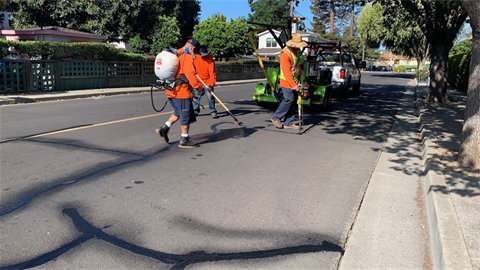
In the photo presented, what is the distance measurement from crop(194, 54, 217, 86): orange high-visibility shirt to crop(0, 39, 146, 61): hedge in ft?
28.9

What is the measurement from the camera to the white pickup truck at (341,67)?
15219 mm

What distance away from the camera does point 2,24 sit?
112 feet

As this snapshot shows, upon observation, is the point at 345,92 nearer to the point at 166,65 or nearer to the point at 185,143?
the point at 185,143

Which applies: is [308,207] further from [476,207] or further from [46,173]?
[46,173]

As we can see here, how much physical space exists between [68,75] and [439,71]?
14.7 m

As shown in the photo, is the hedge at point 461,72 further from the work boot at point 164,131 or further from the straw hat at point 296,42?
the work boot at point 164,131

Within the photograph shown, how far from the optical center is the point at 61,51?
53.5ft

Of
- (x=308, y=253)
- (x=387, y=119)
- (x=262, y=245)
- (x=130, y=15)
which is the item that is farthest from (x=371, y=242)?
(x=130, y=15)

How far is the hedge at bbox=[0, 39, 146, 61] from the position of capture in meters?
14.3

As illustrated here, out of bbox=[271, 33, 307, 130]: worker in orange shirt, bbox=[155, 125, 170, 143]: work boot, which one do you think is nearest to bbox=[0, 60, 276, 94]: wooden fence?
bbox=[155, 125, 170, 143]: work boot

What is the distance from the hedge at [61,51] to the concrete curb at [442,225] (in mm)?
14476

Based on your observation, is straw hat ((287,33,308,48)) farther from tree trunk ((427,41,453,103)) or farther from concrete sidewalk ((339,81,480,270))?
tree trunk ((427,41,453,103))

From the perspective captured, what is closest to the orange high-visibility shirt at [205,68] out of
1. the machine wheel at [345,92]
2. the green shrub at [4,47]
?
the machine wheel at [345,92]

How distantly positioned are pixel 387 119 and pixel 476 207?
720 centimetres
